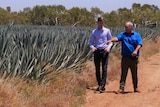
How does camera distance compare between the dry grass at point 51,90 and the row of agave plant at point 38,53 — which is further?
the row of agave plant at point 38,53

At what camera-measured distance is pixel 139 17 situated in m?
81.6

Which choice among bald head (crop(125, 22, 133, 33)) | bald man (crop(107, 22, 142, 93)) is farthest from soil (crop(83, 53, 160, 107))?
bald head (crop(125, 22, 133, 33))

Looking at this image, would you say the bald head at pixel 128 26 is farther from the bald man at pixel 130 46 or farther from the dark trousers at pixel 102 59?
the dark trousers at pixel 102 59

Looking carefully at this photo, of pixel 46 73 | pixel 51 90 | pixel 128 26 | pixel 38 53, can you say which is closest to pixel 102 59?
pixel 128 26

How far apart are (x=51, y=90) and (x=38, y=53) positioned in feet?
3.05

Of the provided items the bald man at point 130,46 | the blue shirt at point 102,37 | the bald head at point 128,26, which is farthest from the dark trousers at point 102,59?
the bald head at point 128,26

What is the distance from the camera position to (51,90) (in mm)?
8141

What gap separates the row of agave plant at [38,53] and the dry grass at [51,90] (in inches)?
9.0

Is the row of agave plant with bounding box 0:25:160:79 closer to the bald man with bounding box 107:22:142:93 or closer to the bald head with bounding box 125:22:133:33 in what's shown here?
the bald man with bounding box 107:22:142:93

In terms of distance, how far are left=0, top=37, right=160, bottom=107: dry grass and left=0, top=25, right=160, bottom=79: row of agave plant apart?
228 millimetres

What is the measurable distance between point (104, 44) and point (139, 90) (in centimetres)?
130

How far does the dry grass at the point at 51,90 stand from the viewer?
606 cm

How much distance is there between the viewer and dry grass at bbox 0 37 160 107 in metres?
6.06

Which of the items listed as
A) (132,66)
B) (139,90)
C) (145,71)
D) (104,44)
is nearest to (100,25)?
(104,44)
